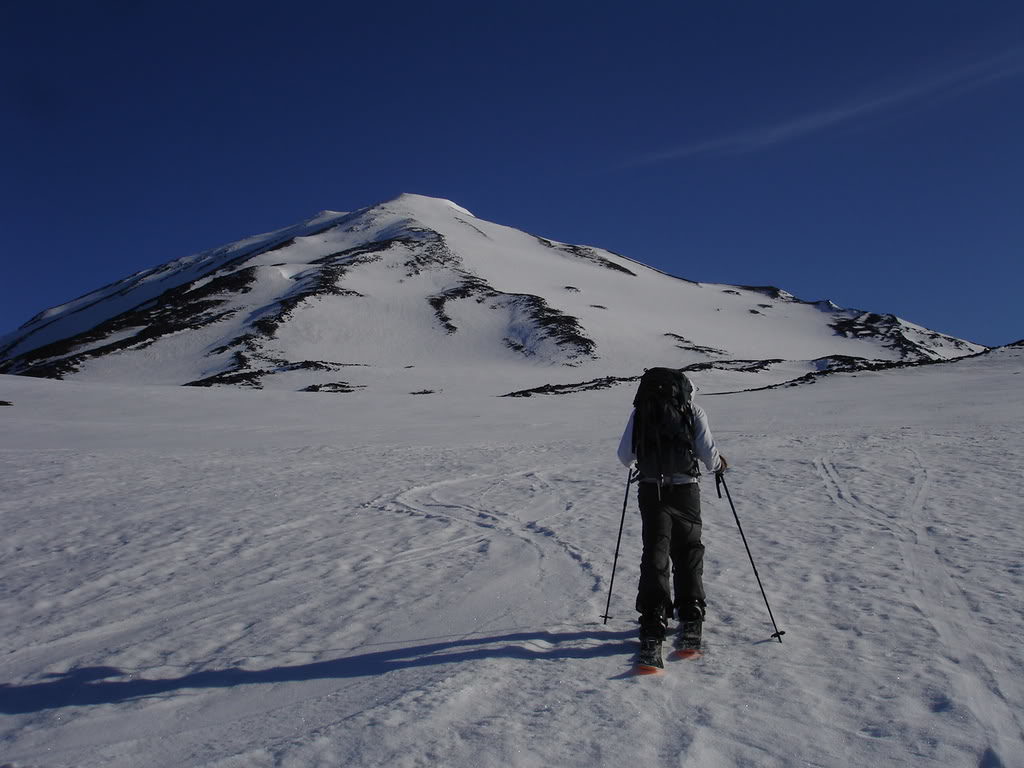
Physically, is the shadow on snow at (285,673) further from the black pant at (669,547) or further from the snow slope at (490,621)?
the black pant at (669,547)

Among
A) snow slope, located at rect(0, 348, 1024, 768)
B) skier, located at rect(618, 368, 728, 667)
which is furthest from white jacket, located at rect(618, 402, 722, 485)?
snow slope, located at rect(0, 348, 1024, 768)

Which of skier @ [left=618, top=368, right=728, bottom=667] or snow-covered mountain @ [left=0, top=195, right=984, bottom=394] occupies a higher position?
snow-covered mountain @ [left=0, top=195, right=984, bottom=394]

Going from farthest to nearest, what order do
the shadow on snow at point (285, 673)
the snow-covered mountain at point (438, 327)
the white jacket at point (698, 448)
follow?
the snow-covered mountain at point (438, 327) → the white jacket at point (698, 448) → the shadow on snow at point (285, 673)

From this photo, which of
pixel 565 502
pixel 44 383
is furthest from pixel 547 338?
pixel 565 502

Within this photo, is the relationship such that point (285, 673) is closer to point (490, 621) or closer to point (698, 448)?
point (490, 621)

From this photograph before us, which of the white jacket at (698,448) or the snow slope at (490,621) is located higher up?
the white jacket at (698,448)

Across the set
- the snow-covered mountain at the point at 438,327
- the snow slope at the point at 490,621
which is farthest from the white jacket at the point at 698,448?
the snow-covered mountain at the point at 438,327

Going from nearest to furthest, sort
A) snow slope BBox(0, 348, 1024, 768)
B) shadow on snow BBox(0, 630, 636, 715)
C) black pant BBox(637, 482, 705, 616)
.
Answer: snow slope BBox(0, 348, 1024, 768) → shadow on snow BBox(0, 630, 636, 715) → black pant BBox(637, 482, 705, 616)

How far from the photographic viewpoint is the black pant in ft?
18.5

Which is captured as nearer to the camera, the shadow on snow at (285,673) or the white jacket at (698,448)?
the shadow on snow at (285,673)

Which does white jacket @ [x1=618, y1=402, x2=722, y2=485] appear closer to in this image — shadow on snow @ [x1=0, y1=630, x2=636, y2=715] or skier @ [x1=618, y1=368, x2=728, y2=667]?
skier @ [x1=618, y1=368, x2=728, y2=667]

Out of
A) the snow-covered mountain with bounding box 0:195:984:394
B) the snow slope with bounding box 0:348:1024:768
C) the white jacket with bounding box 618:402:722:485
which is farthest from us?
the snow-covered mountain with bounding box 0:195:984:394

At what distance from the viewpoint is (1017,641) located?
18.4ft

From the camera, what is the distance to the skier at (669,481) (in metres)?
5.71
